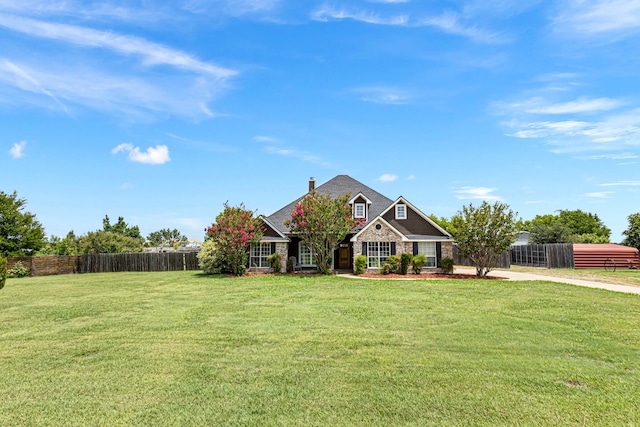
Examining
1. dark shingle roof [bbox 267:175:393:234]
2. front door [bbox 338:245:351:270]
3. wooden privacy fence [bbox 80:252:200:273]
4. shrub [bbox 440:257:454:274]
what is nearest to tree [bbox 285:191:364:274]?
front door [bbox 338:245:351:270]

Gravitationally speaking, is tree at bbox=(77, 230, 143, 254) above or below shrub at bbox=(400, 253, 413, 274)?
above

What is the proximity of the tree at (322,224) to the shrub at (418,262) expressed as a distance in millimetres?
4164

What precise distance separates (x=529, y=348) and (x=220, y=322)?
672cm

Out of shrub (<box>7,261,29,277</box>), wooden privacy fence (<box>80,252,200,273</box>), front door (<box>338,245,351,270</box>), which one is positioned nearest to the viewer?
shrub (<box>7,261,29,277</box>)

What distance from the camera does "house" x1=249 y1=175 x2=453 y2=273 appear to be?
23172mm

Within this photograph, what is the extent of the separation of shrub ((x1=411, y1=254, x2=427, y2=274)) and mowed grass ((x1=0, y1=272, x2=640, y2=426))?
36.6 ft

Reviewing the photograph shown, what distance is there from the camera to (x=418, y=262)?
73.6ft

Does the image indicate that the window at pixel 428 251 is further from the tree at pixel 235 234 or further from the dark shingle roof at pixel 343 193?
the tree at pixel 235 234

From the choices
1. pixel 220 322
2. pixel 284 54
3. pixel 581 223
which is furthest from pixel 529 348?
pixel 581 223

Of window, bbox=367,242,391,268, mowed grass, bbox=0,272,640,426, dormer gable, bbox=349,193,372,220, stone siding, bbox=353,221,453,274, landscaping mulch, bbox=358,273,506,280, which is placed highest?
dormer gable, bbox=349,193,372,220

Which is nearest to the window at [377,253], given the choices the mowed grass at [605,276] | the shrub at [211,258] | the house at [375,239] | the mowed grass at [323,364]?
the house at [375,239]

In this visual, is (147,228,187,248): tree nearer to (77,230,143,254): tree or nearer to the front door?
(77,230,143,254): tree

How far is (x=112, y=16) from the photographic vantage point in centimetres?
1212

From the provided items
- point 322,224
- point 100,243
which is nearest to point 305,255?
point 322,224
